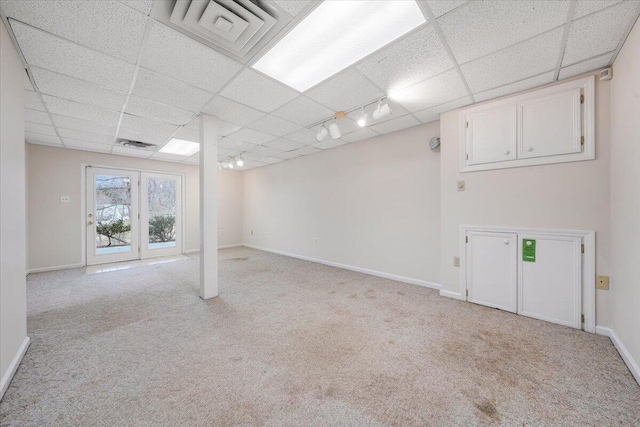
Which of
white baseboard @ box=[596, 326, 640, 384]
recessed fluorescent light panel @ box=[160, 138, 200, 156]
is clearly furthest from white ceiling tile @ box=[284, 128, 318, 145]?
white baseboard @ box=[596, 326, 640, 384]

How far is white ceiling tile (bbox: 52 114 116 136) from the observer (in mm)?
3328

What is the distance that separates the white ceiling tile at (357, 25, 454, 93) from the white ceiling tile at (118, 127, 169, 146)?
12.7 ft

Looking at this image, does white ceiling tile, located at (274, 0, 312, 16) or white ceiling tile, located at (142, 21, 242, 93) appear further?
white ceiling tile, located at (142, 21, 242, 93)

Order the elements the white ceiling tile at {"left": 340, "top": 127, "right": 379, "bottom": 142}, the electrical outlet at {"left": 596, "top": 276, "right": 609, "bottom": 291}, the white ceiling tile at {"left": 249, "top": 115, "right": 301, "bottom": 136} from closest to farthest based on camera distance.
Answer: the electrical outlet at {"left": 596, "top": 276, "right": 609, "bottom": 291} → the white ceiling tile at {"left": 249, "top": 115, "right": 301, "bottom": 136} → the white ceiling tile at {"left": 340, "top": 127, "right": 379, "bottom": 142}

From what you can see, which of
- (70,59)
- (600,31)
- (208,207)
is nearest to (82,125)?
(70,59)

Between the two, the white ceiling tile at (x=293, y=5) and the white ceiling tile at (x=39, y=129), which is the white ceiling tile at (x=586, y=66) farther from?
the white ceiling tile at (x=39, y=129)

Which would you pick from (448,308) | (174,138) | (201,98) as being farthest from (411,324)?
A: (174,138)

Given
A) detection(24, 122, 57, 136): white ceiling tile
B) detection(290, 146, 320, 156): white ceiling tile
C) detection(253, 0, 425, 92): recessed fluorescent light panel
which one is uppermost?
detection(253, 0, 425, 92): recessed fluorescent light panel

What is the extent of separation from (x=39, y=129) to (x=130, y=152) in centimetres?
150

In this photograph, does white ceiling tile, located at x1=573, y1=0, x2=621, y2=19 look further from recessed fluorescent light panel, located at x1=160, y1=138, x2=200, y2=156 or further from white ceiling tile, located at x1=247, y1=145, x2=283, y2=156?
recessed fluorescent light panel, located at x1=160, y1=138, x2=200, y2=156

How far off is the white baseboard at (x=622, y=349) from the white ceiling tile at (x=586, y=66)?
248 cm

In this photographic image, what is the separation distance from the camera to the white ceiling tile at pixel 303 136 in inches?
156

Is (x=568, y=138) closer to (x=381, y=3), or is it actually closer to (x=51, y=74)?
(x=381, y=3)

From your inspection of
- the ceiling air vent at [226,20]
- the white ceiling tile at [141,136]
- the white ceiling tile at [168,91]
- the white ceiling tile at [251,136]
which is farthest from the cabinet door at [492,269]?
the white ceiling tile at [141,136]
